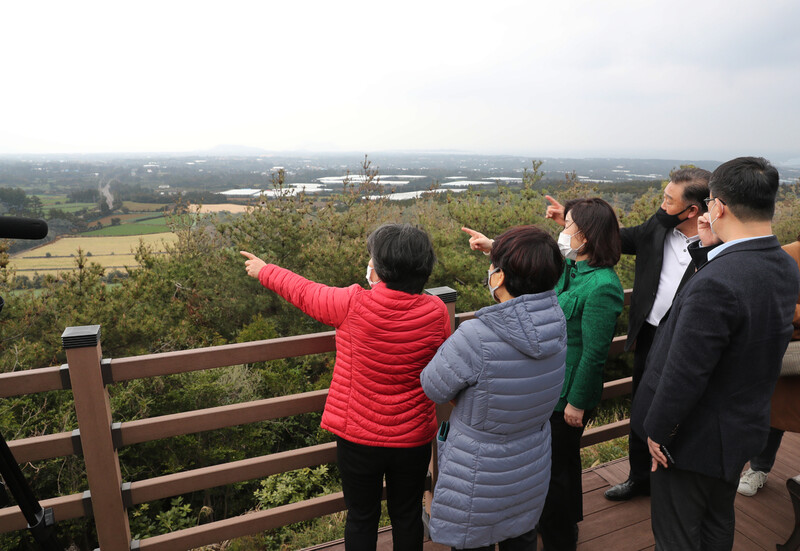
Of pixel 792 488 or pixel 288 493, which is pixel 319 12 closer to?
pixel 288 493

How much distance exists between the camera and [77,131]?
4784 cm

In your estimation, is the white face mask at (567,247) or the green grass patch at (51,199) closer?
the white face mask at (567,247)

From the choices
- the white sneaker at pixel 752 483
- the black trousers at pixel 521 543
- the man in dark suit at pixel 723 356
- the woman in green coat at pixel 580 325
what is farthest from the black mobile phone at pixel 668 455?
the white sneaker at pixel 752 483

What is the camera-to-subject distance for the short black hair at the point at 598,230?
179 centimetres

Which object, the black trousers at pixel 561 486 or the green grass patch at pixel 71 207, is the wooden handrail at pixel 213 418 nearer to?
the black trousers at pixel 561 486

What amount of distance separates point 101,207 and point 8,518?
18.1 metres

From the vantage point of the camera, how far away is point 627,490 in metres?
2.44

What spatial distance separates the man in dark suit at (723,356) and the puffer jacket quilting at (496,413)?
34 centimetres

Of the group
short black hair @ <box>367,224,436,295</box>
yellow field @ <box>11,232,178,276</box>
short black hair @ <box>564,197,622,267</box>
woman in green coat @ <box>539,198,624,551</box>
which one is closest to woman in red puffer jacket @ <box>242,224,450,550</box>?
short black hair @ <box>367,224,436,295</box>

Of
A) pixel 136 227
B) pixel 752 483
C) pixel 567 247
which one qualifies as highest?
pixel 567 247

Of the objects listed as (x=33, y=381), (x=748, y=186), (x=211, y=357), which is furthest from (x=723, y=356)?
(x=33, y=381)

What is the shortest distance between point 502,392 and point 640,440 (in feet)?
4.88

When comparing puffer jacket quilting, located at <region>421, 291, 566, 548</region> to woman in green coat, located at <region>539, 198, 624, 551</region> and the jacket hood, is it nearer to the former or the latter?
the jacket hood

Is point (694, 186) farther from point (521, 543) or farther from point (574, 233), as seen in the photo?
point (521, 543)
